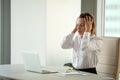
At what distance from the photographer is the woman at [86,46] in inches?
133

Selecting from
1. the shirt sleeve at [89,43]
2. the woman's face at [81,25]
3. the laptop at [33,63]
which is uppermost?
the woman's face at [81,25]

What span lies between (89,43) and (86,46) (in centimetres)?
5

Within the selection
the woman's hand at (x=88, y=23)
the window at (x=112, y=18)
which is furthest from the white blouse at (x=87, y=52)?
the window at (x=112, y=18)

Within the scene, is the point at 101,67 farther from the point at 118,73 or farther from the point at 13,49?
the point at 13,49

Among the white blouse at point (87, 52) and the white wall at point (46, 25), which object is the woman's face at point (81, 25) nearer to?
the white blouse at point (87, 52)

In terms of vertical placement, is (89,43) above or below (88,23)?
below

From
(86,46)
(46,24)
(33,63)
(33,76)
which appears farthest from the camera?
(46,24)

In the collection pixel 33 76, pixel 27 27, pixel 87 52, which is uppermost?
pixel 27 27

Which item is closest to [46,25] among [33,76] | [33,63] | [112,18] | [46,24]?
[46,24]

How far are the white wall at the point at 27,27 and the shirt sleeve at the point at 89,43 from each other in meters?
1.34

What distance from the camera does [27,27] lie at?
498 centimetres

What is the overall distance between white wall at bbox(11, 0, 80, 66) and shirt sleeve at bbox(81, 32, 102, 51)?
129cm

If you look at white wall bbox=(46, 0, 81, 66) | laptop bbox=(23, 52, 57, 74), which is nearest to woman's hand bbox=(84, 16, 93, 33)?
laptop bbox=(23, 52, 57, 74)

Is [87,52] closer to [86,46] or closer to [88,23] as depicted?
[86,46]
